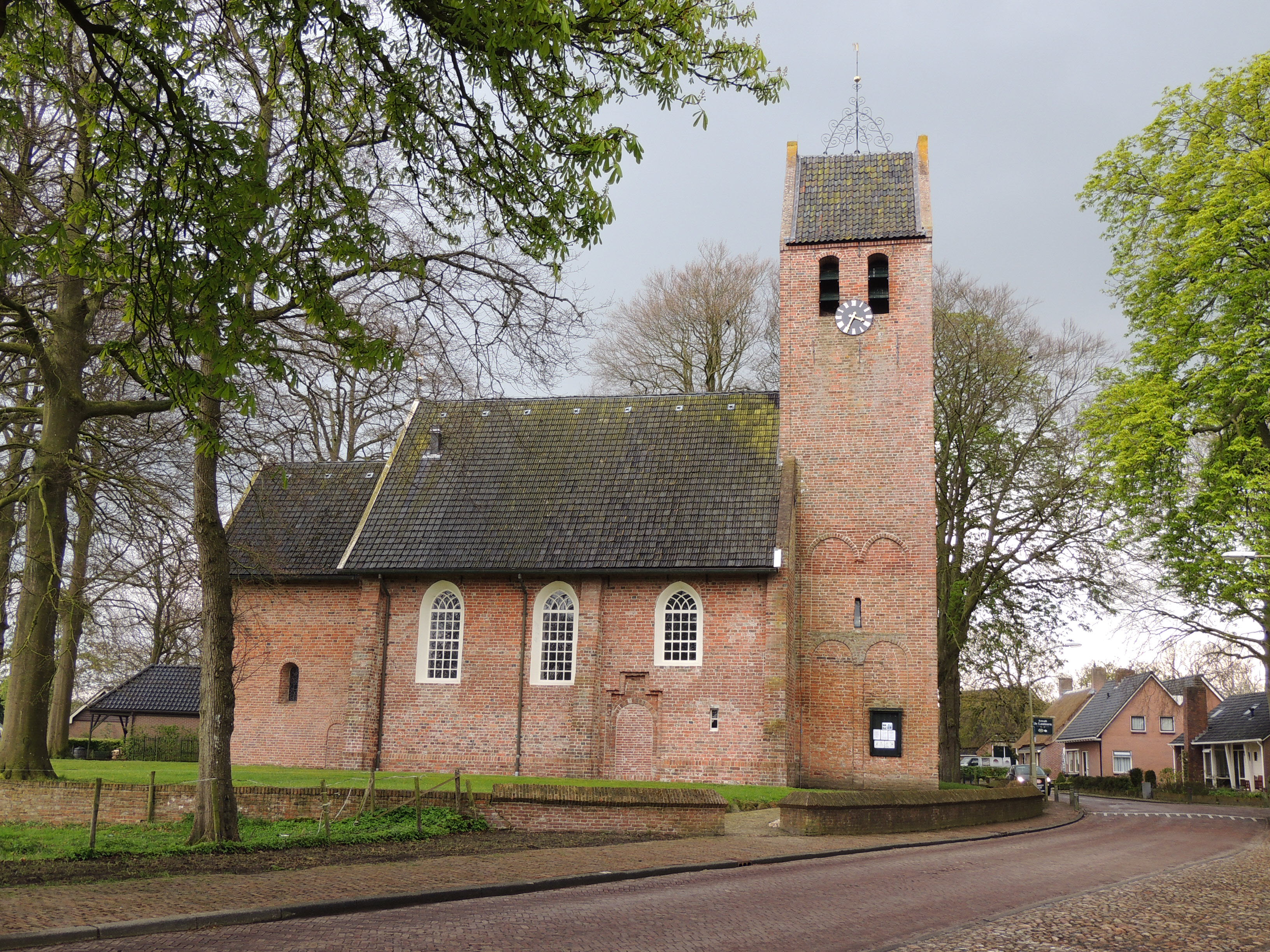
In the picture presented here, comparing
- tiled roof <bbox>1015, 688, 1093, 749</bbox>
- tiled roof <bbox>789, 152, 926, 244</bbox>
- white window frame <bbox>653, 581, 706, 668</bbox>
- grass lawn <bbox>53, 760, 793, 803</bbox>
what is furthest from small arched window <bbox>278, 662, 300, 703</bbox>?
tiled roof <bbox>1015, 688, 1093, 749</bbox>

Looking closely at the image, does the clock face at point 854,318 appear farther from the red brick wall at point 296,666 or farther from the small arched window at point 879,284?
the red brick wall at point 296,666

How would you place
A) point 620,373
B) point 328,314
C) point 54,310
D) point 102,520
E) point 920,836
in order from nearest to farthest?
point 328,314, point 102,520, point 54,310, point 920,836, point 620,373

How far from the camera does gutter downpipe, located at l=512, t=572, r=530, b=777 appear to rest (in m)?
23.5

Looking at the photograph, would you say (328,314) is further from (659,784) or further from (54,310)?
(659,784)

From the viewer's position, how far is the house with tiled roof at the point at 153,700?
3278 centimetres

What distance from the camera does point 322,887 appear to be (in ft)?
32.2

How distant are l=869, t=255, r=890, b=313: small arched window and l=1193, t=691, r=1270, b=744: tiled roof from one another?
31.0 metres

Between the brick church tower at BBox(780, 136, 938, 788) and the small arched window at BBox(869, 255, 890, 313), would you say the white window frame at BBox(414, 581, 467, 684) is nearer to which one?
the brick church tower at BBox(780, 136, 938, 788)

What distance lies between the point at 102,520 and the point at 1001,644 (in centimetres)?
2396

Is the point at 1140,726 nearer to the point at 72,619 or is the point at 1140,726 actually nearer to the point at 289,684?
the point at 289,684

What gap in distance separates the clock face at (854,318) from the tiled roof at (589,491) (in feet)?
8.41

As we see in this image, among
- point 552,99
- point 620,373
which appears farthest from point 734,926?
point 620,373

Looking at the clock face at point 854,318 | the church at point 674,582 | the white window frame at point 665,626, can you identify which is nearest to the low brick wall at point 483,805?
the church at point 674,582

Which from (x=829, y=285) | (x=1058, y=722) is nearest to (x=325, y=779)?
(x=829, y=285)
